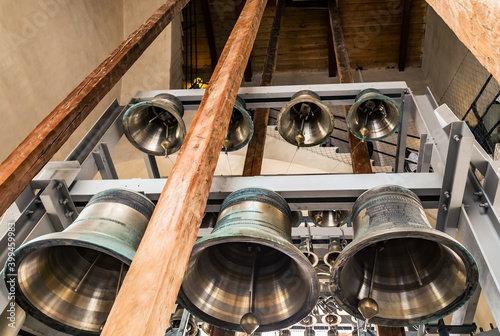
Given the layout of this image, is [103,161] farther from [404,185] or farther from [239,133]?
[404,185]

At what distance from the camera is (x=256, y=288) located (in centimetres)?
239

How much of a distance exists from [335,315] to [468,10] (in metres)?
6.42

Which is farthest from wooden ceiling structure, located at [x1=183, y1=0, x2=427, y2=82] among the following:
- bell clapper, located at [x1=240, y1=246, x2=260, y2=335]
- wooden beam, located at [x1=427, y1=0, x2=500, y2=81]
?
wooden beam, located at [x1=427, y1=0, x2=500, y2=81]

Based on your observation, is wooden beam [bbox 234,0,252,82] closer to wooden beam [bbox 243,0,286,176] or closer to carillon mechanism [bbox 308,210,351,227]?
wooden beam [bbox 243,0,286,176]

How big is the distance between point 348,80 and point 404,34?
653 cm

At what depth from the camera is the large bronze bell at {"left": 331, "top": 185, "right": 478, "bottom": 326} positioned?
6.66 ft

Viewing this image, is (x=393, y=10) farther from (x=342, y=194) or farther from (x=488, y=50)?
(x=488, y=50)

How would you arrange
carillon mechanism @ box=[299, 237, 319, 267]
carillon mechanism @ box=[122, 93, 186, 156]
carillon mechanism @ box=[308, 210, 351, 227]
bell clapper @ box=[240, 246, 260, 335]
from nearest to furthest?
bell clapper @ box=[240, 246, 260, 335]
carillon mechanism @ box=[122, 93, 186, 156]
carillon mechanism @ box=[299, 237, 319, 267]
carillon mechanism @ box=[308, 210, 351, 227]

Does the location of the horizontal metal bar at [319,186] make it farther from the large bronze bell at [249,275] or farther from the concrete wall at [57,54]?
the concrete wall at [57,54]

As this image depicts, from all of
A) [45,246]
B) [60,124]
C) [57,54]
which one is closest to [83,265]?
[45,246]

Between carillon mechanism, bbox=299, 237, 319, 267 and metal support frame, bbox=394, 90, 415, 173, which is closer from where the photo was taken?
metal support frame, bbox=394, 90, 415, 173

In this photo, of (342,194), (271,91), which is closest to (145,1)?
(271,91)

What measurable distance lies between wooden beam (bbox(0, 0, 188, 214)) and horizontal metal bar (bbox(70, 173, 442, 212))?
49 cm

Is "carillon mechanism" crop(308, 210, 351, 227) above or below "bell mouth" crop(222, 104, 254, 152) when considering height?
below
